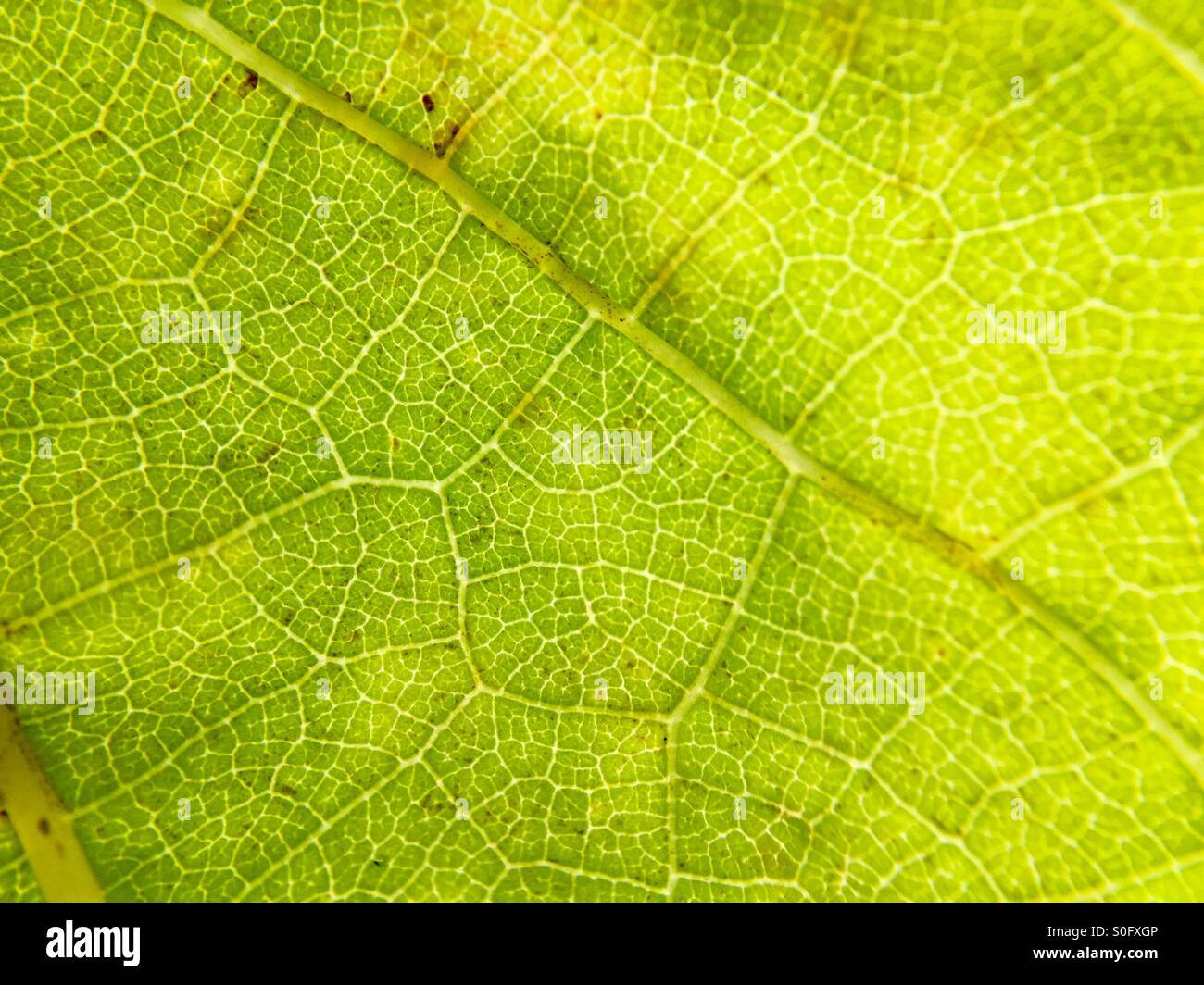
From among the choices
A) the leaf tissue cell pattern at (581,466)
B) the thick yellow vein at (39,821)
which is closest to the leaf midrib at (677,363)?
the leaf tissue cell pattern at (581,466)

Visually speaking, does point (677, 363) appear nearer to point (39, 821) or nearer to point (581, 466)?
point (581, 466)

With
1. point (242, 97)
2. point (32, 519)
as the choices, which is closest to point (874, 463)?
point (242, 97)

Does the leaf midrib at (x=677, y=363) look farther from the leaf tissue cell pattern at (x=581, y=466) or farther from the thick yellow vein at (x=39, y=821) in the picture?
the thick yellow vein at (x=39, y=821)

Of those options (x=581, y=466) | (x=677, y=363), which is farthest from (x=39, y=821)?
(x=677, y=363)

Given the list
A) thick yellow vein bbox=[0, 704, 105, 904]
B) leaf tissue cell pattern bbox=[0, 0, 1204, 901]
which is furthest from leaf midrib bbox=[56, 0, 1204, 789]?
thick yellow vein bbox=[0, 704, 105, 904]

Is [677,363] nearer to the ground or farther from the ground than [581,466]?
farther from the ground

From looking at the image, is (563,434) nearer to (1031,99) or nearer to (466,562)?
(466,562)
